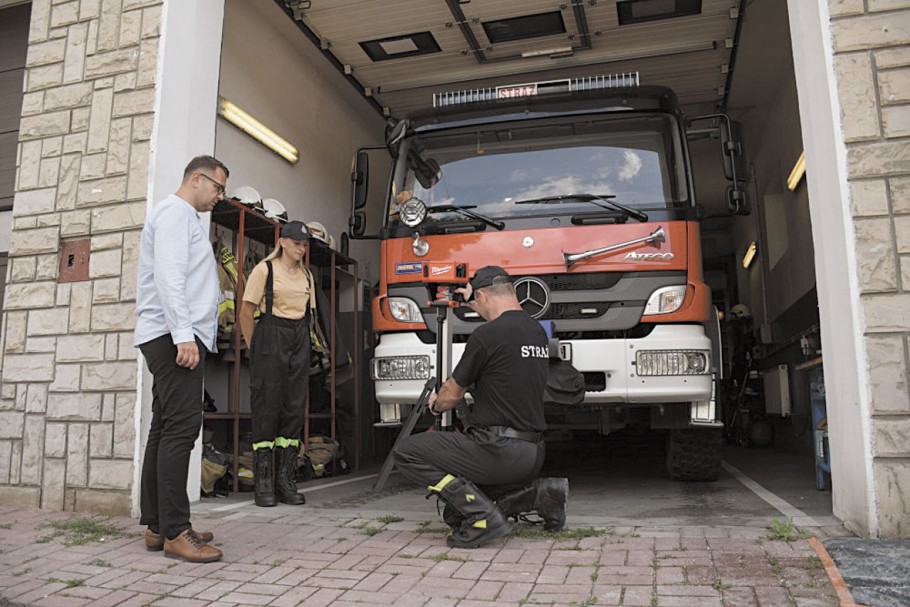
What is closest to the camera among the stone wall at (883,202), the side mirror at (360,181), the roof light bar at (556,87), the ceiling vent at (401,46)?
the stone wall at (883,202)

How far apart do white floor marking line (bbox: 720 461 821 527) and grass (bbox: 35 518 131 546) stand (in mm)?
3743

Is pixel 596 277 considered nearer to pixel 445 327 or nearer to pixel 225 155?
pixel 445 327

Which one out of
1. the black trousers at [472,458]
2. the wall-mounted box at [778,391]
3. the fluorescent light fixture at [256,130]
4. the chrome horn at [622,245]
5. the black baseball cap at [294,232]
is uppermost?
the fluorescent light fixture at [256,130]

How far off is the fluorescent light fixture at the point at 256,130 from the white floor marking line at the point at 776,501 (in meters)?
5.56

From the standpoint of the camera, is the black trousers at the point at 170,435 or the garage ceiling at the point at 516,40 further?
the garage ceiling at the point at 516,40

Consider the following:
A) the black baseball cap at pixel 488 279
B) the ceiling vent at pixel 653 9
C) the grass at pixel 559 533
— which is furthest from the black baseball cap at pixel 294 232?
the ceiling vent at pixel 653 9

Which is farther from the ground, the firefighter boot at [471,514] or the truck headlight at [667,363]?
the truck headlight at [667,363]

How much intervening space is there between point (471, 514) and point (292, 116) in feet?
19.6

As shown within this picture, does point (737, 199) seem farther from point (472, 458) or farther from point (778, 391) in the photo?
point (778, 391)

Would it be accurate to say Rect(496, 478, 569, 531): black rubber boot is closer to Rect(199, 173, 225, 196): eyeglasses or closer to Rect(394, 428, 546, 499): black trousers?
Rect(394, 428, 546, 499): black trousers

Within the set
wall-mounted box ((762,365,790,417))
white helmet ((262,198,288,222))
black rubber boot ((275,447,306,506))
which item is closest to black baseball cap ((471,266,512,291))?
black rubber boot ((275,447,306,506))

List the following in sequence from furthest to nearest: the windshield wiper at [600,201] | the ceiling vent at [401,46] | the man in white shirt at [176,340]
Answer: the ceiling vent at [401,46]
the windshield wiper at [600,201]
the man in white shirt at [176,340]

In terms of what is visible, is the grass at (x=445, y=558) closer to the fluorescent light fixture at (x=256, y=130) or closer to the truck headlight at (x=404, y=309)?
the truck headlight at (x=404, y=309)

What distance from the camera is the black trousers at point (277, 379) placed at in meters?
5.11
